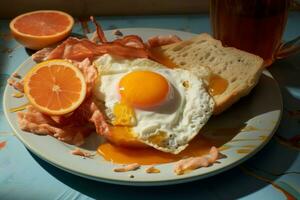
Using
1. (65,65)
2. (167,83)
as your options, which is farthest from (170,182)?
(65,65)

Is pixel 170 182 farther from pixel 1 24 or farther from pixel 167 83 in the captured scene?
pixel 1 24

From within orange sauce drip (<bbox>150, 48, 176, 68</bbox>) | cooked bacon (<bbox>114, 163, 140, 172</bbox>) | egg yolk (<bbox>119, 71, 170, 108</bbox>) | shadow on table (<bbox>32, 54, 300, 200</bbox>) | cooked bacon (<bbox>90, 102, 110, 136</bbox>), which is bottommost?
shadow on table (<bbox>32, 54, 300, 200</bbox>)

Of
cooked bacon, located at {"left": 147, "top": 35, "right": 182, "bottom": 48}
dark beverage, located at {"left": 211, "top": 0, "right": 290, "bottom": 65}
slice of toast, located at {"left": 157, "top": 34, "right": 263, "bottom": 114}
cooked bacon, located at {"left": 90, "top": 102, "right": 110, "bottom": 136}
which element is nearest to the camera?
cooked bacon, located at {"left": 90, "top": 102, "right": 110, "bottom": 136}

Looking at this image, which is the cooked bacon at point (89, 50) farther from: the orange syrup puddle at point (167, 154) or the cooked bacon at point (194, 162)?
the cooked bacon at point (194, 162)

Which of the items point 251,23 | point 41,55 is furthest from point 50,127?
point 251,23

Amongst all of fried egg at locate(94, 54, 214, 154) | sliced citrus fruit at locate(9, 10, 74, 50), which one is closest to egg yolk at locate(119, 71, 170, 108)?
fried egg at locate(94, 54, 214, 154)

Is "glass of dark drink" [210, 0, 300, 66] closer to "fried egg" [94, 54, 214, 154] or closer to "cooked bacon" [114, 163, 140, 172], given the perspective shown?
"fried egg" [94, 54, 214, 154]

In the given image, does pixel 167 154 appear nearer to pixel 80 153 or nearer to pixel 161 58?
pixel 80 153
